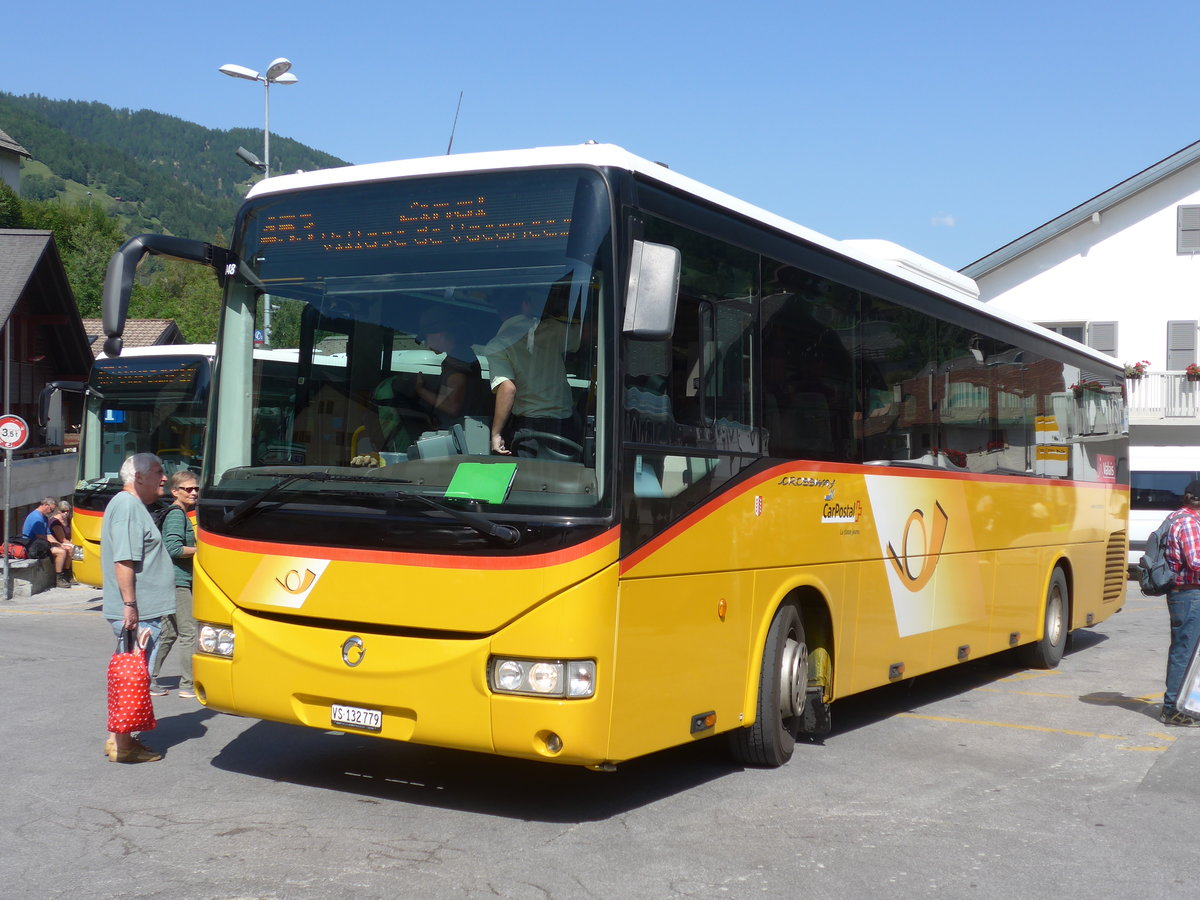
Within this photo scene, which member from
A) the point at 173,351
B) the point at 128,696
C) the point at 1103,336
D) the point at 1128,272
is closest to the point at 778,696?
the point at 128,696

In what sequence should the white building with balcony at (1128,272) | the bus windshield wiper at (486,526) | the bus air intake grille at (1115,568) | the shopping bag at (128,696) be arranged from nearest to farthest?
the bus windshield wiper at (486,526) → the shopping bag at (128,696) → the bus air intake grille at (1115,568) → the white building with balcony at (1128,272)

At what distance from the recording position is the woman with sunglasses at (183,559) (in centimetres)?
1089

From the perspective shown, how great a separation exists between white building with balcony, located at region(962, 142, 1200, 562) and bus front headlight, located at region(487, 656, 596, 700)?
109 ft

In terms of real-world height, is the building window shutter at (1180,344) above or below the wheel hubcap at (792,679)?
above

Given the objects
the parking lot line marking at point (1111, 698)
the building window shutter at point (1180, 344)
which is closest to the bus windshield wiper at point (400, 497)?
the parking lot line marking at point (1111, 698)

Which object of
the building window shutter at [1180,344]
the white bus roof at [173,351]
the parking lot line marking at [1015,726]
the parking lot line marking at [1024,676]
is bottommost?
the parking lot line marking at [1015,726]

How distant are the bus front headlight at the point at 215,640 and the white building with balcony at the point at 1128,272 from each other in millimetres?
33324

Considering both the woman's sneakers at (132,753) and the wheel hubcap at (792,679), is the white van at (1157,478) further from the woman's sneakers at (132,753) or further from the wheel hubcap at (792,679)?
the woman's sneakers at (132,753)

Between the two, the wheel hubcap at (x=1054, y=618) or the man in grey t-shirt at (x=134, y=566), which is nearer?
the man in grey t-shirt at (x=134, y=566)

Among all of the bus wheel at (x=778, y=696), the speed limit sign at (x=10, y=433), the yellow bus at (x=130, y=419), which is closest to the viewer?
the bus wheel at (x=778, y=696)

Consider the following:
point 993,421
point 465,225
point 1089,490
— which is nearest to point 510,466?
point 465,225

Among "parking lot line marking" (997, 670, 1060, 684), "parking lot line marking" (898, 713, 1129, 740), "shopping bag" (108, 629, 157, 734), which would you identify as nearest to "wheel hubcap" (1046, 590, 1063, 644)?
"parking lot line marking" (997, 670, 1060, 684)

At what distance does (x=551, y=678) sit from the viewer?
6.28m

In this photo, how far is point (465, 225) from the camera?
6.73m
